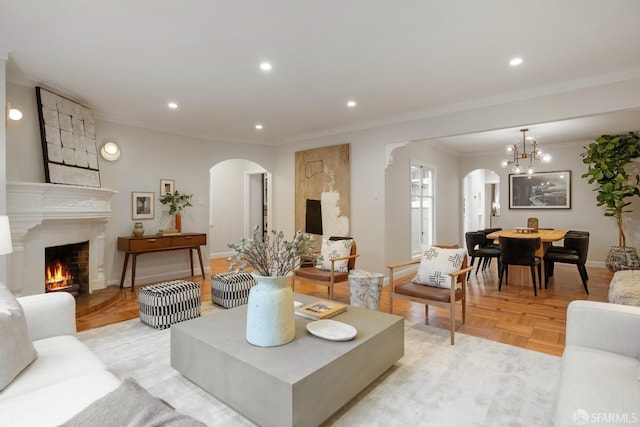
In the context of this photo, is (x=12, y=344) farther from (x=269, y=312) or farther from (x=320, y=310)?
(x=320, y=310)

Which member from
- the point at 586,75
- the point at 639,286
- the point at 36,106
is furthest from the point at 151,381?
the point at 586,75

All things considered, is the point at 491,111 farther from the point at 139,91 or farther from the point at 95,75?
the point at 95,75

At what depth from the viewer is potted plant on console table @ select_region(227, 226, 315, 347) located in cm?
202

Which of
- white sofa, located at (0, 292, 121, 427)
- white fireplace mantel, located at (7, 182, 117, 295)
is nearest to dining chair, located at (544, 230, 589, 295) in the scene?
white sofa, located at (0, 292, 121, 427)

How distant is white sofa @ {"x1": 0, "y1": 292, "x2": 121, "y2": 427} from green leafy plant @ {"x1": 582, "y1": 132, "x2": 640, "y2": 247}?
769cm

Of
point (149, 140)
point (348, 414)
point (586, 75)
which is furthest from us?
point (149, 140)

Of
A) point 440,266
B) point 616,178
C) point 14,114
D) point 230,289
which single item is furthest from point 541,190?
point 14,114

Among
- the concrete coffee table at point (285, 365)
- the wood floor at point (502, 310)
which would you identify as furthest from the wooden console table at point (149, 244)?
the concrete coffee table at point (285, 365)

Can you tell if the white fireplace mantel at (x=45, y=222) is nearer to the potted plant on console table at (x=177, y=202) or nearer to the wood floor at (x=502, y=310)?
the wood floor at (x=502, y=310)

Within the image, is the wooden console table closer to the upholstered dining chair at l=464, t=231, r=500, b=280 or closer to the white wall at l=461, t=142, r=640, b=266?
the upholstered dining chair at l=464, t=231, r=500, b=280

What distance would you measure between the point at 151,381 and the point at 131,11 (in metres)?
2.55

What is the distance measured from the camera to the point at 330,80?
356 cm

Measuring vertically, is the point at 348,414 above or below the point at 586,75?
below

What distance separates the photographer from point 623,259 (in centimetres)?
584
